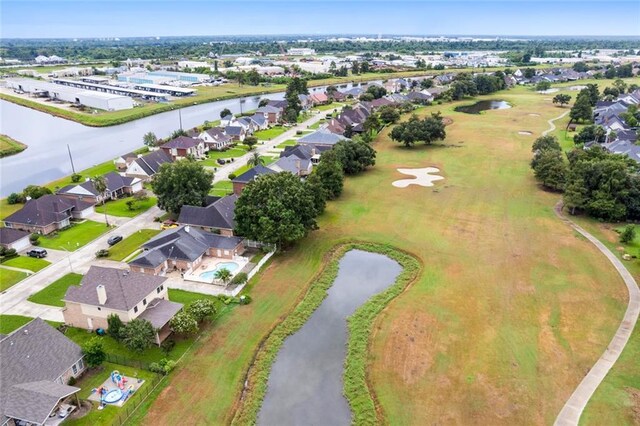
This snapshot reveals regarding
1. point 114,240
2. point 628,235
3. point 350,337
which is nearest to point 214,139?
point 114,240

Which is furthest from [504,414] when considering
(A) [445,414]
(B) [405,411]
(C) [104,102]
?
(C) [104,102]

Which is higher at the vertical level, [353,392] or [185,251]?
[185,251]

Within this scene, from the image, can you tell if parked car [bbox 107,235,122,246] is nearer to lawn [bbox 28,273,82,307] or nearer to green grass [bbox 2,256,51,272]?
green grass [bbox 2,256,51,272]

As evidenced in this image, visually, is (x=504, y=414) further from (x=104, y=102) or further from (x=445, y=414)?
(x=104, y=102)

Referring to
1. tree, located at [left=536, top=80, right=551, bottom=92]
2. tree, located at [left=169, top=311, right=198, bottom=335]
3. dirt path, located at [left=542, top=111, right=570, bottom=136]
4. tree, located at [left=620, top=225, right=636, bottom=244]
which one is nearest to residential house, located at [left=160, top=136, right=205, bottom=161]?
tree, located at [left=169, top=311, right=198, bottom=335]

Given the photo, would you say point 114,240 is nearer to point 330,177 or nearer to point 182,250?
point 182,250
